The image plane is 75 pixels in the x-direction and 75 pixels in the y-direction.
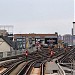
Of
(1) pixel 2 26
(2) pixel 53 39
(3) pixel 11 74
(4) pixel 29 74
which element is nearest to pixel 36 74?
(4) pixel 29 74

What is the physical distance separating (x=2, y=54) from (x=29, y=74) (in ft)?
106

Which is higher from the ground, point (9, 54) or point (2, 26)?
point (2, 26)

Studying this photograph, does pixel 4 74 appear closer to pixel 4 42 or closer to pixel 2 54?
pixel 2 54

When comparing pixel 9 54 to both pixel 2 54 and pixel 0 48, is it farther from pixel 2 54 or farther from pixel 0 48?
pixel 0 48

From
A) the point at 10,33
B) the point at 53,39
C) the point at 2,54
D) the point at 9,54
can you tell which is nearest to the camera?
the point at 2,54

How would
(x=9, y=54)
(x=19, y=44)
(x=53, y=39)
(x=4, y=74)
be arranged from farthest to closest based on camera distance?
(x=53, y=39), (x=19, y=44), (x=9, y=54), (x=4, y=74)

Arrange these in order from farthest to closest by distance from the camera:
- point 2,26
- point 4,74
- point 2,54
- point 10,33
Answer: point 10,33
point 2,26
point 2,54
point 4,74

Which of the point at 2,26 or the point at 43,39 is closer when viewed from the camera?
the point at 2,26

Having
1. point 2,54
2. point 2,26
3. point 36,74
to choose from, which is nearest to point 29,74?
point 36,74

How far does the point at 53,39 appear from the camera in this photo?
607 ft

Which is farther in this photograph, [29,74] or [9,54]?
[9,54]

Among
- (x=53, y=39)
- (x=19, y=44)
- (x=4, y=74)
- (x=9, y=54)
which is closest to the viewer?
(x=4, y=74)

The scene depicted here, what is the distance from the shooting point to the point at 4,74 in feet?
88.5

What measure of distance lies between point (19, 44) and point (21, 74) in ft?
266
